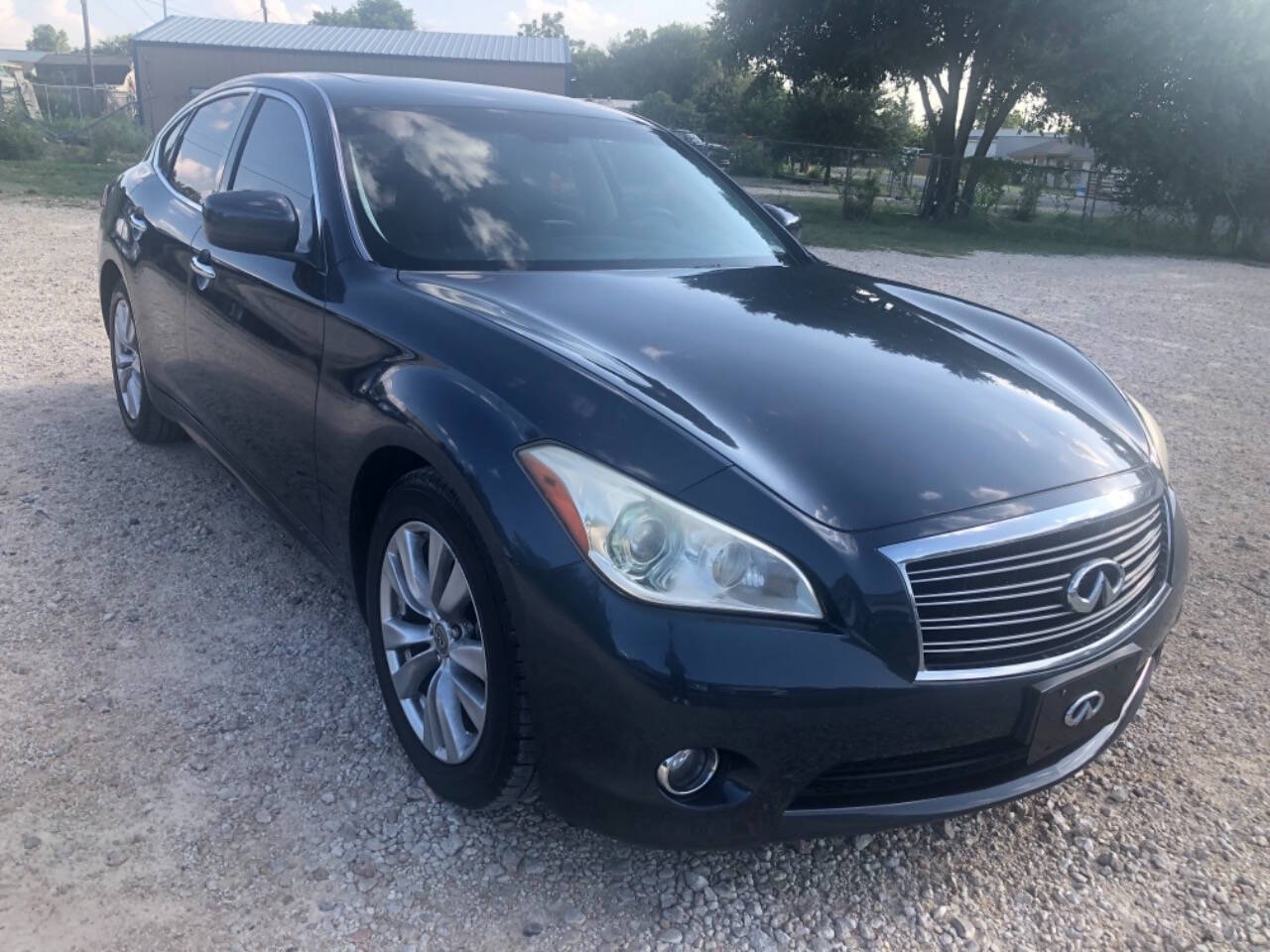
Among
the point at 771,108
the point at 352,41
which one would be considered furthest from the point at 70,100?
the point at 771,108

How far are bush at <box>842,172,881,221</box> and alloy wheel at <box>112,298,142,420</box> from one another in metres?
19.3

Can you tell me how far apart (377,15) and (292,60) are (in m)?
57.8

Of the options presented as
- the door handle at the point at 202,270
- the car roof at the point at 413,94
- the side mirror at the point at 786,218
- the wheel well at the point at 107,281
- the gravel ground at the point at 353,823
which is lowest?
the gravel ground at the point at 353,823

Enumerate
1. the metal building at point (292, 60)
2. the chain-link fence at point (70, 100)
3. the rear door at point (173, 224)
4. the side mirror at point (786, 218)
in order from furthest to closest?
1. the chain-link fence at point (70, 100)
2. the metal building at point (292, 60)
3. the side mirror at point (786, 218)
4. the rear door at point (173, 224)

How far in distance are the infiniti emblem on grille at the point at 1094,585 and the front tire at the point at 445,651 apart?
1126mm

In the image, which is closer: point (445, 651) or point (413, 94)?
point (445, 651)

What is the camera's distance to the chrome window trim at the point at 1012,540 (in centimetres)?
202

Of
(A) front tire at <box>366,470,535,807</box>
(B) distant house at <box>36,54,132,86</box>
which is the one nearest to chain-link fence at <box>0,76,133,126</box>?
(B) distant house at <box>36,54,132,86</box>

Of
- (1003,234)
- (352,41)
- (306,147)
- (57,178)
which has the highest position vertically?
(352,41)

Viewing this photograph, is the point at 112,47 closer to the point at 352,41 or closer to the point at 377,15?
the point at 377,15

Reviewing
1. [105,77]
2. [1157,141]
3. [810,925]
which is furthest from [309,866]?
[105,77]

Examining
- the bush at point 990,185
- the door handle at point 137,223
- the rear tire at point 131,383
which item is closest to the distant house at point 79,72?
the bush at point 990,185

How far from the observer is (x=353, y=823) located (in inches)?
97.6

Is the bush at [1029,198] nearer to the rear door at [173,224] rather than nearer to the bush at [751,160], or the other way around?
the bush at [751,160]
